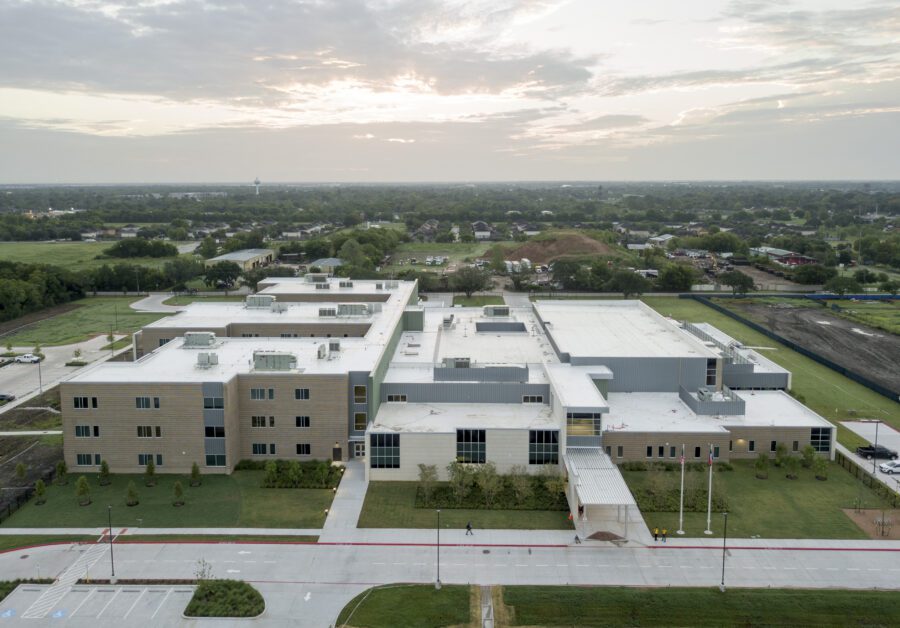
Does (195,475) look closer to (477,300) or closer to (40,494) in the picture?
(40,494)

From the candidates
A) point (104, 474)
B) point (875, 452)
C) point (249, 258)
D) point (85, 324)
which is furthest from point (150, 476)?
point (249, 258)

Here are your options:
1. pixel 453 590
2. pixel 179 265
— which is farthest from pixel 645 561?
pixel 179 265

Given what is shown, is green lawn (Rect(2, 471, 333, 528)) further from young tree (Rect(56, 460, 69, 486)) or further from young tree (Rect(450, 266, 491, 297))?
young tree (Rect(450, 266, 491, 297))

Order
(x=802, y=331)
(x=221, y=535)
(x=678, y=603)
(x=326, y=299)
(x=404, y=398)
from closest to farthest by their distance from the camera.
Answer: (x=678, y=603)
(x=221, y=535)
(x=404, y=398)
(x=326, y=299)
(x=802, y=331)

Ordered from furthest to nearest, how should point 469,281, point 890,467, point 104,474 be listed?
point 469,281 < point 890,467 < point 104,474

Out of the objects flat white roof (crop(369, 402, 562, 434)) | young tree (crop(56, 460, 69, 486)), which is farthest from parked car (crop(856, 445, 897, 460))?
young tree (crop(56, 460, 69, 486))

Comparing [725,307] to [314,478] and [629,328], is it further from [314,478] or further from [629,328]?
[314,478]
